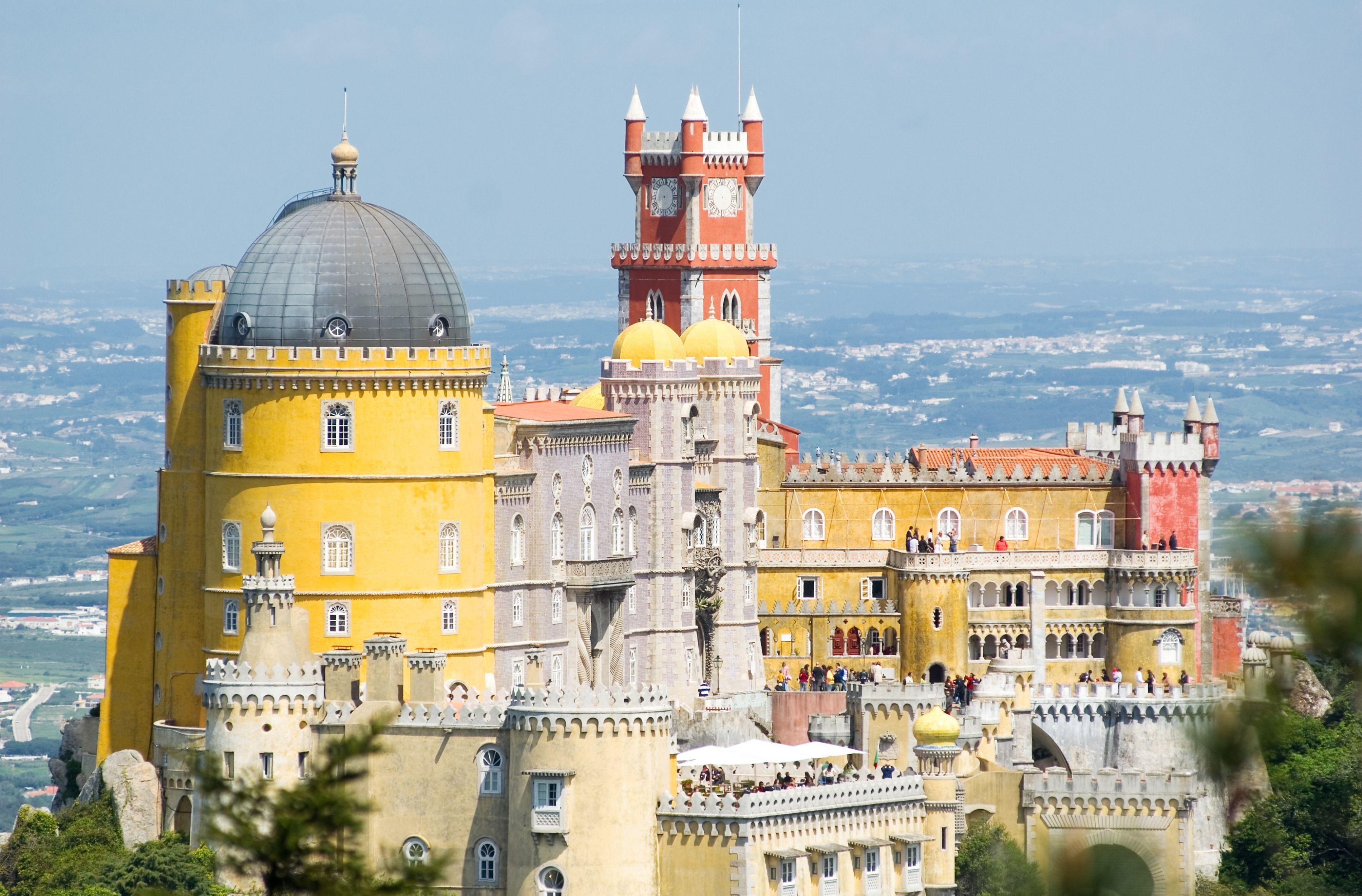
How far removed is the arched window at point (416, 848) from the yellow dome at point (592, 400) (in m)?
22.6

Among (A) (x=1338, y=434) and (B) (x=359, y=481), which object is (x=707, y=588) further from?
(A) (x=1338, y=434)

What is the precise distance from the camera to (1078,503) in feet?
382

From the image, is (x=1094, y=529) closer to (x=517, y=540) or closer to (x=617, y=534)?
(x=617, y=534)

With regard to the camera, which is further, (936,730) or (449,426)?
(449,426)

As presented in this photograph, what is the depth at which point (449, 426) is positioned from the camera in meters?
95.0

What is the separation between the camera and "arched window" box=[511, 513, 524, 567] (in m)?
97.1

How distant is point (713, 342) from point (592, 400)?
437 cm

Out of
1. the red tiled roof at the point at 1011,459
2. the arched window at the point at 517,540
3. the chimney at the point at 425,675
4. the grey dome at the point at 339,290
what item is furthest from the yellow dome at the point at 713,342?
the chimney at the point at 425,675

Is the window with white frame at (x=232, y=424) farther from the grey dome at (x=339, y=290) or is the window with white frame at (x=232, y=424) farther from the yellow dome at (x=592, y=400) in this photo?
the yellow dome at (x=592, y=400)

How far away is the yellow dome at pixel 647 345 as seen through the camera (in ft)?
344

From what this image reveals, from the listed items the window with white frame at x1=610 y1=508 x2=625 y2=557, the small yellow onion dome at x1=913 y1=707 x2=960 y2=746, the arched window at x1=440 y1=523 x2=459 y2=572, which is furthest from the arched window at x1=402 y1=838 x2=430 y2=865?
the window with white frame at x1=610 y1=508 x2=625 y2=557

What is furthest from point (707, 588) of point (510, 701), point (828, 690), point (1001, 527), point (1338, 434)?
point (1338, 434)

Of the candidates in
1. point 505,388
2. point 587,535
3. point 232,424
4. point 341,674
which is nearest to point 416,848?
point 341,674

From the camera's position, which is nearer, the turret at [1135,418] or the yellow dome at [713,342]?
the yellow dome at [713,342]
